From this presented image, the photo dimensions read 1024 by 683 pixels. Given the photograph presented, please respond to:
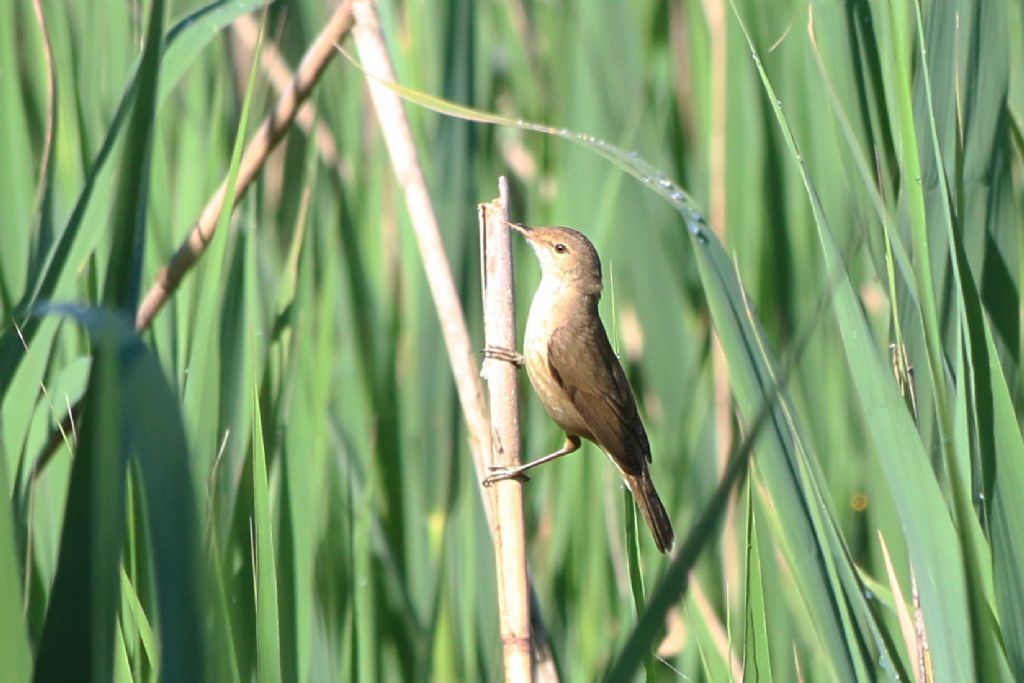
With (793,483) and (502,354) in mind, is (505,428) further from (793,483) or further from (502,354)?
(793,483)

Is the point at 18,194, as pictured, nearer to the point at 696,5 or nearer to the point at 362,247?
the point at 362,247

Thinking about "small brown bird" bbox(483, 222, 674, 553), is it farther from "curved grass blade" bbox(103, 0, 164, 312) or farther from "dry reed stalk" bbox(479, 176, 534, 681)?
"curved grass blade" bbox(103, 0, 164, 312)

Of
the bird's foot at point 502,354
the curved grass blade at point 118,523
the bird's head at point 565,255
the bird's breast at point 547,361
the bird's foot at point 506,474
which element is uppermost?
the bird's head at point 565,255

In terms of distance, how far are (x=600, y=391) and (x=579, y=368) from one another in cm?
6

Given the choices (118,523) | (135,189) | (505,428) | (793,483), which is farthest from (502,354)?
(118,523)

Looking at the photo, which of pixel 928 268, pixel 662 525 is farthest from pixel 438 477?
pixel 928 268

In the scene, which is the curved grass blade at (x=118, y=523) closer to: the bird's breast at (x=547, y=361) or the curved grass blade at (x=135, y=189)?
the curved grass blade at (x=135, y=189)

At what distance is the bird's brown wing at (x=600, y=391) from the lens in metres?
2.26

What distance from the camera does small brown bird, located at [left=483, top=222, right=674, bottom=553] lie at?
87.7 inches

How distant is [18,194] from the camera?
2010 millimetres

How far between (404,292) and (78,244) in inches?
34.2

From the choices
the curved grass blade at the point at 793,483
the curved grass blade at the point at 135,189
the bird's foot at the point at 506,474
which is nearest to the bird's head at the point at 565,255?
the bird's foot at the point at 506,474

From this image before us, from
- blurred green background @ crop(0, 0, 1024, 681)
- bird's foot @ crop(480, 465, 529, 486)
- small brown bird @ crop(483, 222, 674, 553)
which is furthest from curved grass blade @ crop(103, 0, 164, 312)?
small brown bird @ crop(483, 222, 674, 553)

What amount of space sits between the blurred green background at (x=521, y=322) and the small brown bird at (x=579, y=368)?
0.20 feet
